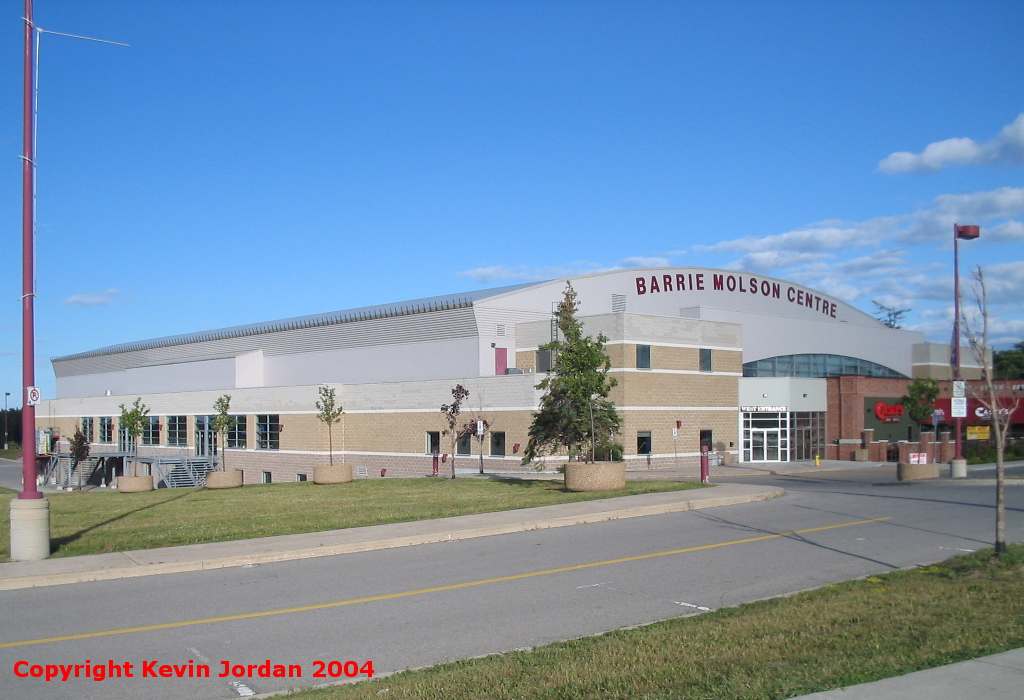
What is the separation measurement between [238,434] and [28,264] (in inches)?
1677

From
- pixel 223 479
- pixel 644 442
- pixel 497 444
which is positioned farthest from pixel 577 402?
pixel 223 479

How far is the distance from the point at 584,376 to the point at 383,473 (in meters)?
21.4

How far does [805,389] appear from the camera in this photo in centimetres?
5041

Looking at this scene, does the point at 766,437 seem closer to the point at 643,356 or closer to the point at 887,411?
the point at 887,411

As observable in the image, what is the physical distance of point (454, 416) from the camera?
4075 cm

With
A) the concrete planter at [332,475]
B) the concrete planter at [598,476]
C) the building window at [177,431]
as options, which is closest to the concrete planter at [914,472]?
the concrete planter at [598,476]

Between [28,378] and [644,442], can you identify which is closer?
[28,378]

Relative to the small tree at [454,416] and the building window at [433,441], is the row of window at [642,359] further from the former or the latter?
the building window at [433,441]

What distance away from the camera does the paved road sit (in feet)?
28.6

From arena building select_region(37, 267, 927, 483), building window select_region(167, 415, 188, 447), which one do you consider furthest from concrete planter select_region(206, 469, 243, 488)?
building window select_region(167, 415, 188, 447)

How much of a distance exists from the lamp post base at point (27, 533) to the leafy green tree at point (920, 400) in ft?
153

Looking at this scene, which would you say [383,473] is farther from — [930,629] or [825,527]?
[930,629]

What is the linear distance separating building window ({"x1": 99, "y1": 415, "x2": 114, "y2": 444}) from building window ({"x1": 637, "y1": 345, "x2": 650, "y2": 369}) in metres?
45.8

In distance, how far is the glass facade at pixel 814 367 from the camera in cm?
5309
